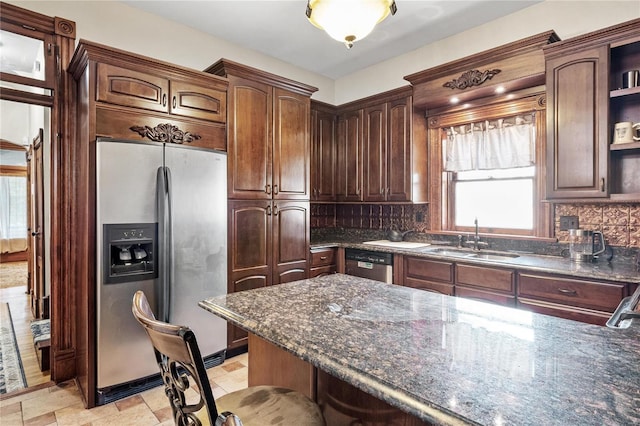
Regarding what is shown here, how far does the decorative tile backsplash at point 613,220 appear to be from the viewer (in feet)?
8.26

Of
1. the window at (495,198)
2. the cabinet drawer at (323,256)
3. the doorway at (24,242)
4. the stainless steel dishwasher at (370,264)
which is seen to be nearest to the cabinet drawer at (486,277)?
the stainless steel dishwasher at (370,264)

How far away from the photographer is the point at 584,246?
2.61m

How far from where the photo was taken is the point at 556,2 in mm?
2861

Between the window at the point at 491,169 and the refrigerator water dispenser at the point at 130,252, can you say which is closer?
the refrigerator water dispenser at the point at 130,252

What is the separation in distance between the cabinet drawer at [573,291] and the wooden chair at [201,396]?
1.95m

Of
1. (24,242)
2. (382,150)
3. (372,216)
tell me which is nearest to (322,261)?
(372,216)

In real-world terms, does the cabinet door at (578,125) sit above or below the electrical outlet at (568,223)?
above

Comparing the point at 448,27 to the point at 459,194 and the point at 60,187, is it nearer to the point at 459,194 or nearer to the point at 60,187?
the point at 459,194

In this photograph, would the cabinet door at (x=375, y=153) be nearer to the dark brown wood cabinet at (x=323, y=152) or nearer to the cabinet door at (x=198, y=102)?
the dark brown wood cabinet at (x=323, y=152)

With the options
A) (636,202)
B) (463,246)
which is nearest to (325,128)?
(463,246)

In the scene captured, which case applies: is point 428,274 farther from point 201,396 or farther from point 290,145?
point 201,396

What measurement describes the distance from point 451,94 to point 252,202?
2069mm

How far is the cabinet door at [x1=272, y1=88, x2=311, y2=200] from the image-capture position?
3314mm

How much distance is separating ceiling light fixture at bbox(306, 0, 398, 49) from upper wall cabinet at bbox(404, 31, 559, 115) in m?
1.52
